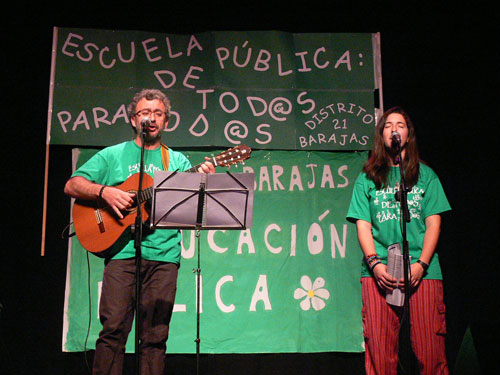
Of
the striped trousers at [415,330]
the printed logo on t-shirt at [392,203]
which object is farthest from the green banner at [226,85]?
the striped trousers at [415,330]

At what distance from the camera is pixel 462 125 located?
416cm

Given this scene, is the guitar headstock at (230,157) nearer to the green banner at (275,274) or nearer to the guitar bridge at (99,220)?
the guitar bridge at (99,220)

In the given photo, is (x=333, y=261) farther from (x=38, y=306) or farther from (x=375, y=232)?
(x=38, y=306)

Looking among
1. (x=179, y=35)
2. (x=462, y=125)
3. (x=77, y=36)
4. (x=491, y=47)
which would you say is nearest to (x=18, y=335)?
(x=77, y=36)

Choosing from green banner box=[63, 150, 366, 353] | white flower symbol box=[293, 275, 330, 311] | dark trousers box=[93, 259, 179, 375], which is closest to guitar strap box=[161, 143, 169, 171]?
dark trousers box=[93, 259, 179, 375]

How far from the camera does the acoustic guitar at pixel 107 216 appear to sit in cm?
279

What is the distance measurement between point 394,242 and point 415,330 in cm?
46

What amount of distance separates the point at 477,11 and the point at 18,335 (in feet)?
14.5

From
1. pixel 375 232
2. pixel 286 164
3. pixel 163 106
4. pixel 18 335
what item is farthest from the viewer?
pixel 286 164

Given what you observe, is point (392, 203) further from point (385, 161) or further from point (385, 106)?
point (385, 106)

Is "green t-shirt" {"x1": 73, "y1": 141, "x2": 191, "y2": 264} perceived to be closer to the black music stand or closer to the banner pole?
the black music stand

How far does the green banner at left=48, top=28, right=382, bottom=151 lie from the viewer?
13.3ft

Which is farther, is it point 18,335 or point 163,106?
point 18,335

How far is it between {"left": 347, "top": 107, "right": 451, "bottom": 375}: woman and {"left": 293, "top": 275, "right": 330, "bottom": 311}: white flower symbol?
1.17 metres
